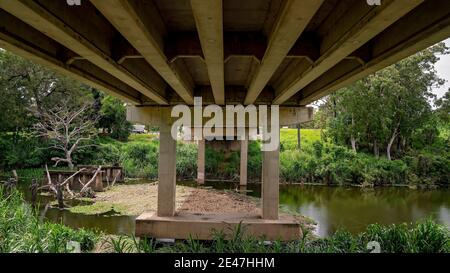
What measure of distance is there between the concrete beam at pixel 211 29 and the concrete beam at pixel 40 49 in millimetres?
2230

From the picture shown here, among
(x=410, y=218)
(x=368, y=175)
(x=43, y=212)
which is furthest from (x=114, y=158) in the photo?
(x=410, y=218)

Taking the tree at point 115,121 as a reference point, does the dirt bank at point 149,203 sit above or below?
below

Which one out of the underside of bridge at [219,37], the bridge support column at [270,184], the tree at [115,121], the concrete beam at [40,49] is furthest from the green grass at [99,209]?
the tree at [115,121]

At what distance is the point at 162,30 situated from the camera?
539cm

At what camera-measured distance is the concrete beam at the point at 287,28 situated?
354 centimetres

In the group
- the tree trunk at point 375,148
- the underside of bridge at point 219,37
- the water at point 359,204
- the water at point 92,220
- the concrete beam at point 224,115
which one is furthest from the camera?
the tree trunk at point 375,148

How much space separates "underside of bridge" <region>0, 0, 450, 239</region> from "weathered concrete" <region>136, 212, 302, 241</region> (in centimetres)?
377

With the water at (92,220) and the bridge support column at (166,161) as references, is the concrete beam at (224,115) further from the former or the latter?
the water at (92,220)

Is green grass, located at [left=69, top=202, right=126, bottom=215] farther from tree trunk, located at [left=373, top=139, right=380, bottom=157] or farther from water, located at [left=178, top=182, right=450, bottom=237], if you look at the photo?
tree trunk, located at [left=373, top=139, right=380, bottom=157]

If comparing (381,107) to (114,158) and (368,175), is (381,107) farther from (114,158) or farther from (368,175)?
(114,158)

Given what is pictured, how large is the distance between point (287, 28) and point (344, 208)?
16496mm

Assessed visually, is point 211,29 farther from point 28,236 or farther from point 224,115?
point 224,115

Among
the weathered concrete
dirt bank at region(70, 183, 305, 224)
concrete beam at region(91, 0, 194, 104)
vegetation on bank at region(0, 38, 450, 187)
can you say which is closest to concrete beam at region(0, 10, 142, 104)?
concrete beam at region(91, 0, 194, 104)

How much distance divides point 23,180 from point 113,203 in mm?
12588
